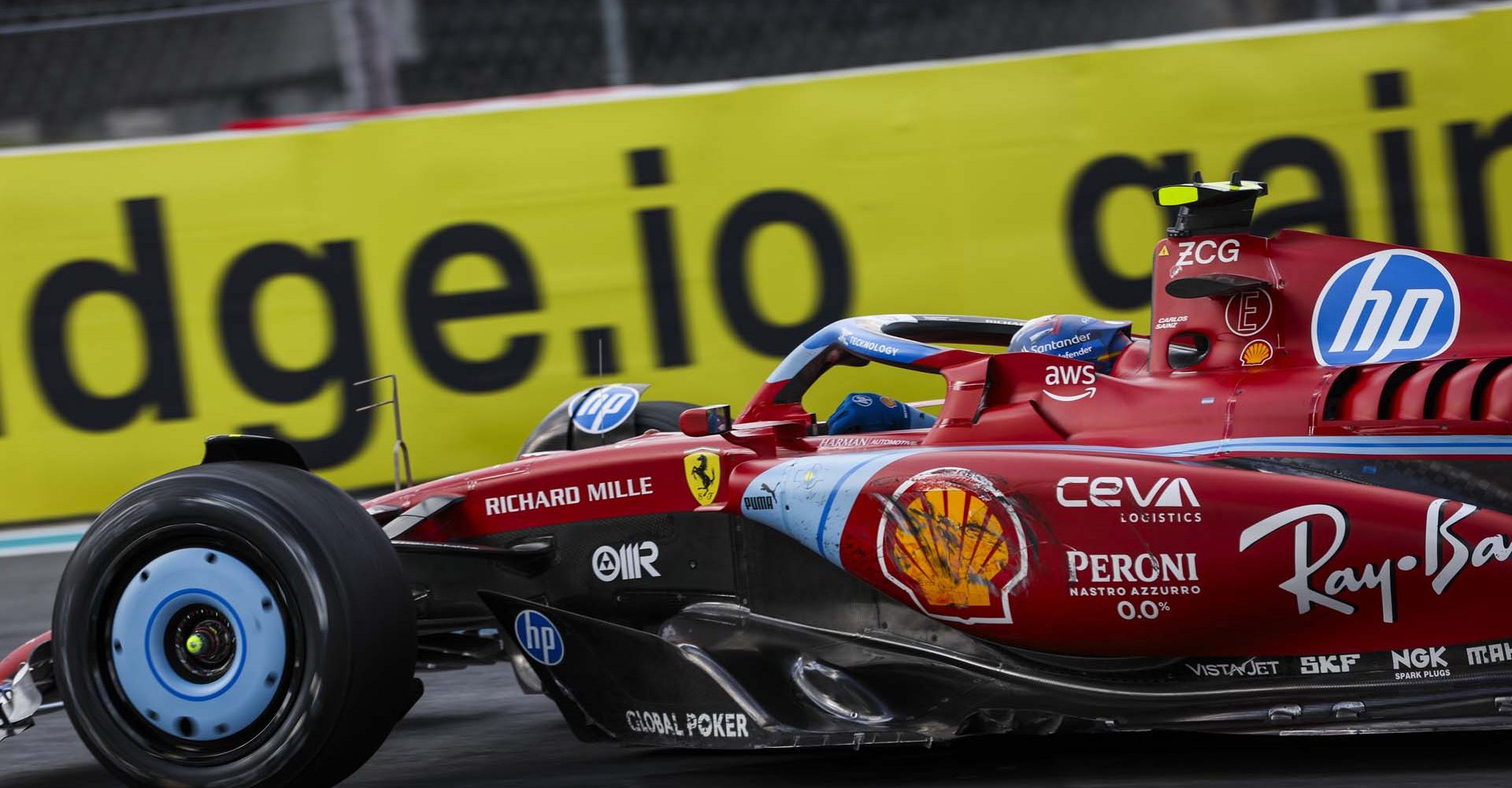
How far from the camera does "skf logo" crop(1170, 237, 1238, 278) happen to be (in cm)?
415

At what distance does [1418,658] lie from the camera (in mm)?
3518

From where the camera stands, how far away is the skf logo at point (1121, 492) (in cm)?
366

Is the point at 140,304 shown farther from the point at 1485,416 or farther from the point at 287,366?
the point at 1485,416

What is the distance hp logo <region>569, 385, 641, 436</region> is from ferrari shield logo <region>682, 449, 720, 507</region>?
3.14 feet

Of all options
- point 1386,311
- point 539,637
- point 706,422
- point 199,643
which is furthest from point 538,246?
point 1386,311

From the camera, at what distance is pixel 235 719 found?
150 inches

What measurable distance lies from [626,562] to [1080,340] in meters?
1.23

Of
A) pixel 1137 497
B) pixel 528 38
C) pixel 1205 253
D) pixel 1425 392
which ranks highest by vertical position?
pixel 528 38

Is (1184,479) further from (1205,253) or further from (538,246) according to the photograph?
(538,246)

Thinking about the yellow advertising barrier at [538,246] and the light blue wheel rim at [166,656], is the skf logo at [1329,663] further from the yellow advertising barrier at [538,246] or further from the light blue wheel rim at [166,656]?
the yellow advertising barrier at [538,246]

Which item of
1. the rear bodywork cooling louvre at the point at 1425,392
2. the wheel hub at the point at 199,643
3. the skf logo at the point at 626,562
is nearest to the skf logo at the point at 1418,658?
the rear bodywork cooling louvre at the point at 1425,392

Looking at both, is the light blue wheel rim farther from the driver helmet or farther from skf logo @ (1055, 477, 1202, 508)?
the driver helmet

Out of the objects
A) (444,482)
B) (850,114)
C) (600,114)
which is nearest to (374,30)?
(600,114)

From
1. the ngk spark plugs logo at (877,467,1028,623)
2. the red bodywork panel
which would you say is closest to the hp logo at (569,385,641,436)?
the red bodywork panel
